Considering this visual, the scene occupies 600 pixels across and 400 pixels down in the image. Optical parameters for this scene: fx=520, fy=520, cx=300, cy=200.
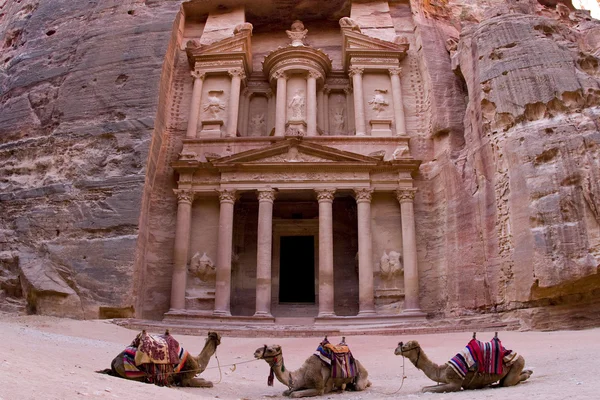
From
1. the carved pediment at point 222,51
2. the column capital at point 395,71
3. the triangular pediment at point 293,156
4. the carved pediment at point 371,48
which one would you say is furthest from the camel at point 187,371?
the carved pediment at point 371,48

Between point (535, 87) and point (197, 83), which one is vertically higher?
point (197, 83)

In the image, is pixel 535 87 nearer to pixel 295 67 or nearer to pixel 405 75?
pixel 405 75

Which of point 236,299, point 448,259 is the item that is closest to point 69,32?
point 236,299

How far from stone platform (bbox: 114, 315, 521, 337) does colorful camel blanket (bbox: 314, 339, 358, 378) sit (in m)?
6.78

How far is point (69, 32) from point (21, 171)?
251 inches

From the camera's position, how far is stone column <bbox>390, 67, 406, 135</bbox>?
61.9 ft

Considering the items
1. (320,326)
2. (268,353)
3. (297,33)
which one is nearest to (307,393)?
(268,353)

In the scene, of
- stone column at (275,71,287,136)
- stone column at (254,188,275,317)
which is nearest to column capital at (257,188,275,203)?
stone column at (254,188,275,317)

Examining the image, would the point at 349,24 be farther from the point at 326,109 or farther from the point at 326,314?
the point at 326,314

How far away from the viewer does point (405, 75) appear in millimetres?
20453

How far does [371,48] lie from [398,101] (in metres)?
2.65

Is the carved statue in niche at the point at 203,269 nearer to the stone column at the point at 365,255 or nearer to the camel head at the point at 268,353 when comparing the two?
the stone column at the point at 365,255

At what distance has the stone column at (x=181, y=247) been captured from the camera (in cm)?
1636

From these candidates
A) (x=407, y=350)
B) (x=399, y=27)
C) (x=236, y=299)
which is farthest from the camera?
(x=399, y=27)
